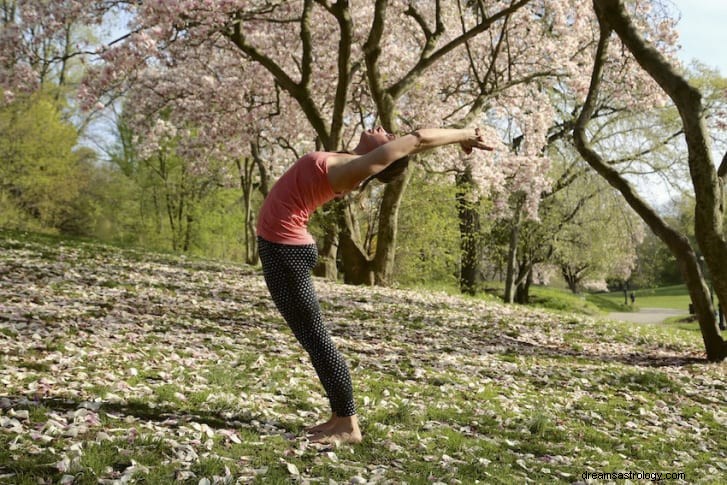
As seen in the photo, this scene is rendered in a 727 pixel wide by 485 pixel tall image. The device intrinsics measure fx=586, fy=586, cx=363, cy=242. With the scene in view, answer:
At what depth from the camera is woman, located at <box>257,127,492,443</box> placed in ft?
14.5

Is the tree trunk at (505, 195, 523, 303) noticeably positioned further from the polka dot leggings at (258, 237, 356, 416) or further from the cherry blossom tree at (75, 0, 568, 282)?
the polka dot leggings at (258, 237, 356, 416)

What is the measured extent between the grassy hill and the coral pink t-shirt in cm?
169

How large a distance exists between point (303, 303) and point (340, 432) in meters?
1.20

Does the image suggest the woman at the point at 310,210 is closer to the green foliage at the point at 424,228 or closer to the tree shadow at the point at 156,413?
the tree shadow at the point at 156,413

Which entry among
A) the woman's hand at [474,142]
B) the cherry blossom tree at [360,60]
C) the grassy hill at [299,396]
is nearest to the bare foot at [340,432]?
the grassy hill at [299,396]

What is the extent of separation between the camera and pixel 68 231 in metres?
39.7

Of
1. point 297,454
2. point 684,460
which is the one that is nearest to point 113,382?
point 297,454

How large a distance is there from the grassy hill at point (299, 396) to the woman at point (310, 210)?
847 mm

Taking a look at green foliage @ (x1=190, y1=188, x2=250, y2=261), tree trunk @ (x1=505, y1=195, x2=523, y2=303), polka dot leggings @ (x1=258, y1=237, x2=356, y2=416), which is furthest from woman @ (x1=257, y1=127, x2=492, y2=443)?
green foliage @ (x1=190, y1=188, x2=250, y2=261)

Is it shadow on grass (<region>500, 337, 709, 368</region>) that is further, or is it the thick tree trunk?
shadow on grass (<region>500, 337, 709, 368</region>)

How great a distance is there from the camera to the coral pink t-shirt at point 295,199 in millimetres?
4449

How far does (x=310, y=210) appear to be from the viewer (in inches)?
184

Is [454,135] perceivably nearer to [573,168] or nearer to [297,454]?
[297,454]

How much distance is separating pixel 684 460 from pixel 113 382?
5.63 metres
